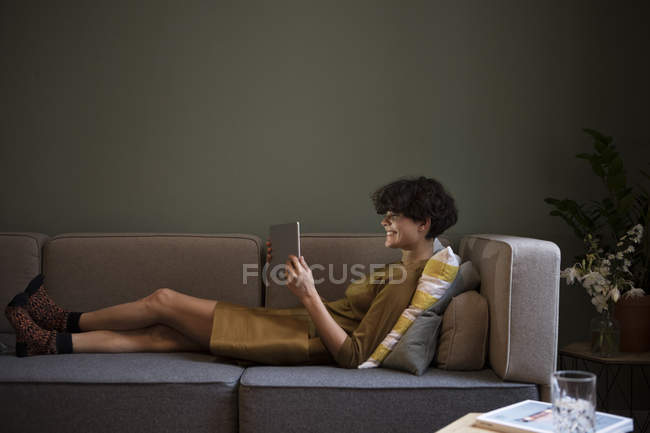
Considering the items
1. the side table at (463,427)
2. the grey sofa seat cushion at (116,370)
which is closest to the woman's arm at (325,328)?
the grey sofa seat cushion at (116,370)

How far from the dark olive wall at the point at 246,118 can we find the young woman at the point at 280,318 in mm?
652

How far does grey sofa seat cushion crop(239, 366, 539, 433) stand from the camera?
1.87 meters

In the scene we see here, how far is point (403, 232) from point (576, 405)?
1.23m

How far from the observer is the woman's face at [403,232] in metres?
2.28

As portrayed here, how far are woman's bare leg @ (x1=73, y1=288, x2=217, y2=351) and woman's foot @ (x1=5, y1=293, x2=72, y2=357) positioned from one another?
158mm

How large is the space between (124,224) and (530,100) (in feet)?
6.75

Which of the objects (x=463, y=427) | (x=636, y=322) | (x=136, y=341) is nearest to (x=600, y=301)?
(x=636, y=322)

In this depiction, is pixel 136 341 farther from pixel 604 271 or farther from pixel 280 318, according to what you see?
pixel 604 271

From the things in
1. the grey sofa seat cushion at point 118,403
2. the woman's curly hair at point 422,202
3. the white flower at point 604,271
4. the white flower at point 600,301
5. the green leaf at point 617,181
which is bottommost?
the grey sofa seat cushion at point 118,403

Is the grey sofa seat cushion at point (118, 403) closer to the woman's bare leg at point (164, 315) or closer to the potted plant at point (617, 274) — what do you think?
the woman's bare leg at point (164, 315)

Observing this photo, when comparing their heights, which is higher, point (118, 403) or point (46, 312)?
point (46, 312)

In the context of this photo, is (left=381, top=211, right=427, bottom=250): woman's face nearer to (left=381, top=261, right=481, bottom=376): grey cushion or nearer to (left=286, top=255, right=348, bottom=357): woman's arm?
(left=381, top=261, right=481, bottom=376): grey cushion

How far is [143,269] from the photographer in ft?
8.50

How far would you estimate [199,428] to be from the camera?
6.29 ft
